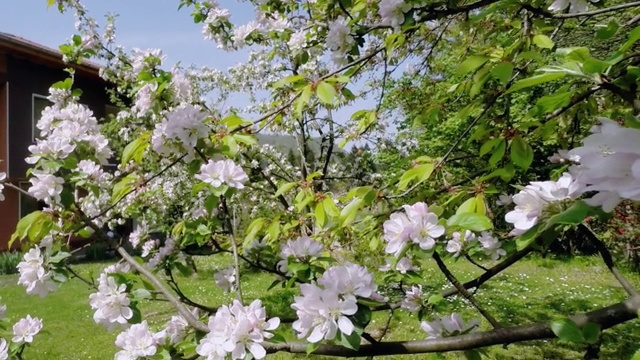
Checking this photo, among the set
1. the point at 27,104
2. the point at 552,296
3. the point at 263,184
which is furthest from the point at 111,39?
the point at 27,104

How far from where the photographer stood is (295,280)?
131cm

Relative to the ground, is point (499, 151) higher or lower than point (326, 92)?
lower

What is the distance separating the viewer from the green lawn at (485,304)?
435 centimetres

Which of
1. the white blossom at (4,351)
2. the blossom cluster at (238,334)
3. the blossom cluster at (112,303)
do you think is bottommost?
the white blossom at (4,351)

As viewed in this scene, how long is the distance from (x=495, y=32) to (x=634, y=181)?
189 centimetres

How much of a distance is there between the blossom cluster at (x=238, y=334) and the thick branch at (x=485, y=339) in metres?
0.04

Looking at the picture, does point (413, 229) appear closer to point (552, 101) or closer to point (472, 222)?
point (472, 222)

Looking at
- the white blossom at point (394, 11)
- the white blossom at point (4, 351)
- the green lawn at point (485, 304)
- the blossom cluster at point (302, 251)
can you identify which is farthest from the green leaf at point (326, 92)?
the green lawn at point (485, 304)

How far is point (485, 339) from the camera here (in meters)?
0.87

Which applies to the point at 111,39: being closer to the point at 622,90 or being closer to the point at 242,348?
the point at 242,348

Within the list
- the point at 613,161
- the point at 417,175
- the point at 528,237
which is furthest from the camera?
the point at 417,175

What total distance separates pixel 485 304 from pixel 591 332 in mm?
5431

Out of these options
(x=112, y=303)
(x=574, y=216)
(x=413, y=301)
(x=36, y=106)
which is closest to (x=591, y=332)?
(x=574, y=216)

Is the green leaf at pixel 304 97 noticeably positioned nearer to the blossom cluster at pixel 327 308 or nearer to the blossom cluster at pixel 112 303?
the blossom cluster at pixel 327 308
